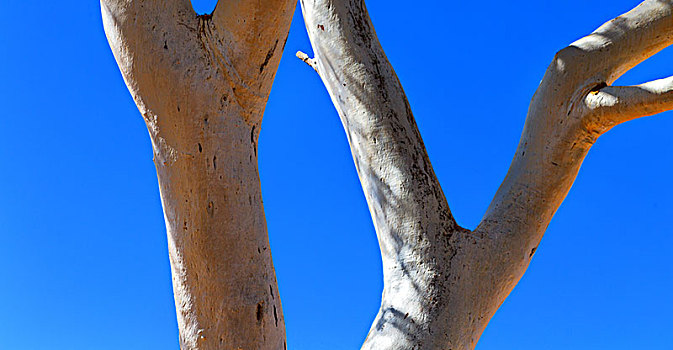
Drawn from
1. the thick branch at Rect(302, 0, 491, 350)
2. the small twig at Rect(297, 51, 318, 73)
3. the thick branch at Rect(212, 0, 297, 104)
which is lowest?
the thick branch at Rect(302, 0, 491, 350)

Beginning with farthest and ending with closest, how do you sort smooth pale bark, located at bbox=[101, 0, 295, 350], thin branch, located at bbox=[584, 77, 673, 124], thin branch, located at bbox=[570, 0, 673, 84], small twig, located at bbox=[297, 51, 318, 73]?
small twig, located at bbox=[297, 51, 318, 73], thin branch, located at bbox=[570, 0, 673, 84], thin branch, located at bbox=[584, 77, 673, 124], smooth pale bark, located at bbox=[101, 0, 295, 350]

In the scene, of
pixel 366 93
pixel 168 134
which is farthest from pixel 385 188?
pixel 168 134

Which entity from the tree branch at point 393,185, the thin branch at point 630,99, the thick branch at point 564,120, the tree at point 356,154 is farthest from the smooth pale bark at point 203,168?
the thin branch at point 630,99

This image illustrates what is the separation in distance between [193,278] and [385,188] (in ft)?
2.16

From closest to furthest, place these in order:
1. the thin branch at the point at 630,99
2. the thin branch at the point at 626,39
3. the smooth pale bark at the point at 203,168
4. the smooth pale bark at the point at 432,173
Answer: the smooth pale bark at the point at 203,168 < the smooth pale bark at the point at 432,173 < the thin branch at the point at 630,99 < the thin branch at the point at 626,39

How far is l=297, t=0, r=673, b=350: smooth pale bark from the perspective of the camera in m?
1.98

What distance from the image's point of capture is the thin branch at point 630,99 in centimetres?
213

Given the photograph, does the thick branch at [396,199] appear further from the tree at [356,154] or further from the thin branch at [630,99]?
the thin branch at [630,99]

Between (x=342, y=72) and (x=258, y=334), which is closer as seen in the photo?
(x=258, y=334)

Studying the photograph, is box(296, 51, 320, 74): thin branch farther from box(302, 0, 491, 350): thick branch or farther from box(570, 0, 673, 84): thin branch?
box(570, 0, 673, 84): thin branch

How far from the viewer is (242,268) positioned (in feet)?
6.14

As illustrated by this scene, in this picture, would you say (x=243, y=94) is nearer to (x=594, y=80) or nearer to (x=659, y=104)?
(x=594, y=80)

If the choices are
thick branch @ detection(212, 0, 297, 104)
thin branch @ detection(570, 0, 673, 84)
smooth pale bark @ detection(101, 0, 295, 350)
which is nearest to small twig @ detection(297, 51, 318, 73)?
thick branch @ detection(212, 0, 297, 104)

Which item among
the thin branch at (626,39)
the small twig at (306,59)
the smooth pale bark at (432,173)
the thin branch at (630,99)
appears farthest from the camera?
the small twig at (306,59)
